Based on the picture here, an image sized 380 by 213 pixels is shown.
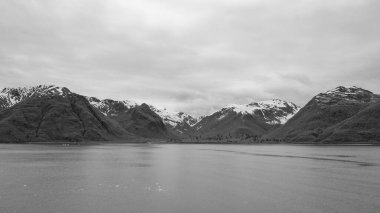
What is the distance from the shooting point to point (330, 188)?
6719 centimetres

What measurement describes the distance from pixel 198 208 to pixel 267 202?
35.0 ft

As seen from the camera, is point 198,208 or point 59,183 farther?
point 59,183

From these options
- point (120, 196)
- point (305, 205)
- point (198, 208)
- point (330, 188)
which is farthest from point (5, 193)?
point (330, 188)

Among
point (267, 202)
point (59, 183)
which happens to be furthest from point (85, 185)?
point (267, 202)

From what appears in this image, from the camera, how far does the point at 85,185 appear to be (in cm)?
6862

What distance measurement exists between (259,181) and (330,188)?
14.9 m

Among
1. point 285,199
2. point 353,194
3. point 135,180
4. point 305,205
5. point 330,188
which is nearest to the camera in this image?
point 305,205

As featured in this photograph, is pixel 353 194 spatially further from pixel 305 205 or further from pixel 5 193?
pixel 5 193

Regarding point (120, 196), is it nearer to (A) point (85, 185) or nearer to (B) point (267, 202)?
(A) point (85, 185)

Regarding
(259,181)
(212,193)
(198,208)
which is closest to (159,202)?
(198,208)

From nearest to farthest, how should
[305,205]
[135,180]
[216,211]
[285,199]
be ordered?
[216,211] < [305,205] < [285,199] < [135,180]

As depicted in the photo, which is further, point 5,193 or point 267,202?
point 5,193

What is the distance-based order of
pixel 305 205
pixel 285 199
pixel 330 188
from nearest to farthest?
pixel 305 205
pixel 285 199
pixel 330 188

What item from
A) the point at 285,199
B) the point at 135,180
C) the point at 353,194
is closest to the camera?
the point at 285,199
